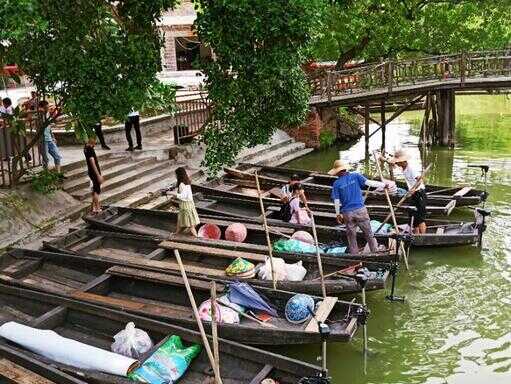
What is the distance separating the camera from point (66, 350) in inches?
234

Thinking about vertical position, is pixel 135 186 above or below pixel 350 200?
below

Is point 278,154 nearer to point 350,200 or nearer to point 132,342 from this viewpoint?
point 350,200

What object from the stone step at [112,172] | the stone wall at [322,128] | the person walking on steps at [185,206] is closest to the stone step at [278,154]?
the stone wall at [322,128]

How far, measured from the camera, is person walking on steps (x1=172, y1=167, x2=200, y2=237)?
364 inches

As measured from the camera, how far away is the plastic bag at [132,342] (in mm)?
6051

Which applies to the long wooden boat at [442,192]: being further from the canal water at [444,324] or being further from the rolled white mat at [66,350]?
the rolled white mat at [66,350]

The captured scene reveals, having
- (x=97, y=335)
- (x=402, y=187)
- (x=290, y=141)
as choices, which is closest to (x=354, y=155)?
(x=290, y=141)

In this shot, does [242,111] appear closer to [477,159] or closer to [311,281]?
[311,281]

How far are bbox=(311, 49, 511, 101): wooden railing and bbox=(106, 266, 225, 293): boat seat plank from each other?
38.9 ft

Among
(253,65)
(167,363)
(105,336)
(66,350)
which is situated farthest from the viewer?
(253,65)

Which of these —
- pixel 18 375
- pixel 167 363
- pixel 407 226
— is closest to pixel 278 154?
pixel 407 226

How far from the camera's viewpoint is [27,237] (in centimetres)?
1056

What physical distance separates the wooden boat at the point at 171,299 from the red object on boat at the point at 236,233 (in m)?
1.85

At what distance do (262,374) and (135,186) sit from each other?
862 cm
